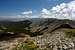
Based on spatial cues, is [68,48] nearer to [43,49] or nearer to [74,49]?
[74,49]

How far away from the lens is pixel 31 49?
33719mm

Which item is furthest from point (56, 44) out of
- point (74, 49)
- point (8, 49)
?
point (8, 49)

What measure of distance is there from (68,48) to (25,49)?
816cm

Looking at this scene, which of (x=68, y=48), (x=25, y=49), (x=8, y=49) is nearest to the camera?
(x=25, y=49)

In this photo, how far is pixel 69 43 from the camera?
119 ft

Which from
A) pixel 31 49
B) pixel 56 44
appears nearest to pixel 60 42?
pixel 56 44

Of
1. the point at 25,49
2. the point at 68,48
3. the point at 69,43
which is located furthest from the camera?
the point at 69,43

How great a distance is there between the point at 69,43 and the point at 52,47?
3800 mm

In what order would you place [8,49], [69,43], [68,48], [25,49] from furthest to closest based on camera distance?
[8,49], [69,43], [68,48], [25,49]

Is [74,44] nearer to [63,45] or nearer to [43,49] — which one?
[63,45]

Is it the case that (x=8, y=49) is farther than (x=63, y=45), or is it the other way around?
(x=8, y=49)

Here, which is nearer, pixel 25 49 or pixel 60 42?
pixel 25 49

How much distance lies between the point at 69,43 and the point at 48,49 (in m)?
5.16

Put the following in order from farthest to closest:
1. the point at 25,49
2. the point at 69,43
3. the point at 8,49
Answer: the point at 8,49
the point at 69,43
the point at 25,49
